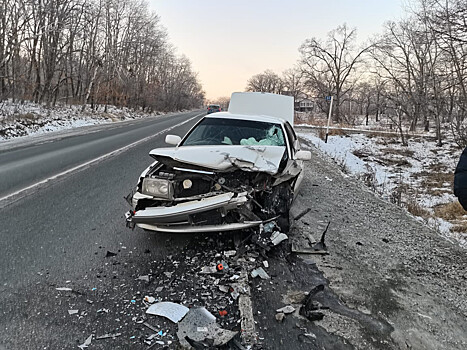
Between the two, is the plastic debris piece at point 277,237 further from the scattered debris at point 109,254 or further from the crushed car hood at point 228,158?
the scattered debris at point 109,254

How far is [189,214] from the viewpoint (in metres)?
3.50

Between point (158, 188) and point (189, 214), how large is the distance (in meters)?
0.58

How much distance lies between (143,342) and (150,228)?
5.06 ft

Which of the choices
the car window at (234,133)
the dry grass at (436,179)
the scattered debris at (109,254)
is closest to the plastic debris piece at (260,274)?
the scattered debris at (109,254)

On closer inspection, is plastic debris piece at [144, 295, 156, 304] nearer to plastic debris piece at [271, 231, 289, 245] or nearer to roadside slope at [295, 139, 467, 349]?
roadside slope at [295, 139, 467, 349]

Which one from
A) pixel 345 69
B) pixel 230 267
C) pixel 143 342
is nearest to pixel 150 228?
pixel 230 267

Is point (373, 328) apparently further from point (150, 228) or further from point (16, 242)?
point (16, 242)

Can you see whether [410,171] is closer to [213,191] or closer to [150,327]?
[213,191]

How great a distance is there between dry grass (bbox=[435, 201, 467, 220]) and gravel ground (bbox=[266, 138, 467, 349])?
257 cm

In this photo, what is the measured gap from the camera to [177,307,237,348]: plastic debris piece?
239 centimetres

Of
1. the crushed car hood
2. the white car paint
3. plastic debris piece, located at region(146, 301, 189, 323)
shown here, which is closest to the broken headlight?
the crushed car hood

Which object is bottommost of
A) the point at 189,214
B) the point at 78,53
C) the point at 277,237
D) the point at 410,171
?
the point at 410,171

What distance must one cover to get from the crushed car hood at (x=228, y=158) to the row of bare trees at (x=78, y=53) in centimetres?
1783

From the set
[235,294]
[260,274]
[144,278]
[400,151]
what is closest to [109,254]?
[144,278]
